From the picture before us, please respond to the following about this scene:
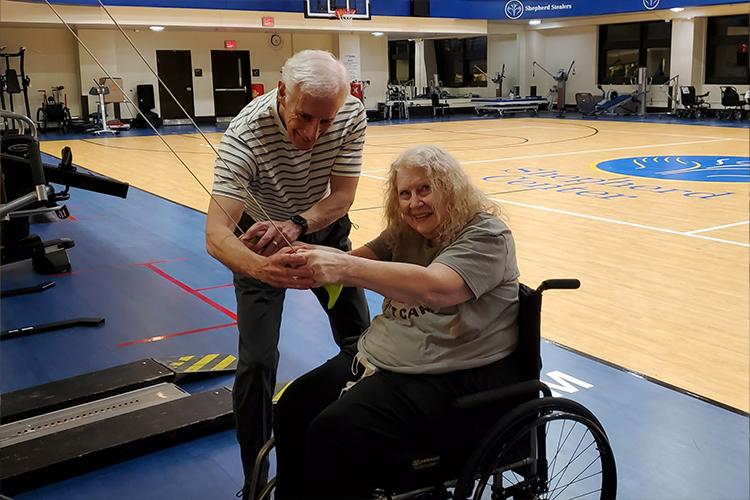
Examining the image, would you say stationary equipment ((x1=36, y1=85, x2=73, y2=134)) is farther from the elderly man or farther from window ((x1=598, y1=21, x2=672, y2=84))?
the elderly man

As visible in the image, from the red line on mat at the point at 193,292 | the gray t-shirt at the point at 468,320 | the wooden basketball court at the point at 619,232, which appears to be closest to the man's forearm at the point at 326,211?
the gray t-shirt at the point at 468,320

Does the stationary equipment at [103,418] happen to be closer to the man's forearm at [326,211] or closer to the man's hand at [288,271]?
the man's forearm at [326,211]

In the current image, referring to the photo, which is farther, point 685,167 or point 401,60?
point 401,60

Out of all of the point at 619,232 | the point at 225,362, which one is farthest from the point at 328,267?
the point at 619,232

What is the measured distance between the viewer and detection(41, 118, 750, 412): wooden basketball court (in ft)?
10.4

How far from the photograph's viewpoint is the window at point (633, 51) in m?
18.7

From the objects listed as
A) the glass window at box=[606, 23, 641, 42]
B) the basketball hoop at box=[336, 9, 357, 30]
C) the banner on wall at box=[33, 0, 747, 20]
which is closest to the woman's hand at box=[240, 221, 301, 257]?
the banner on wall at box=[33, 0, 747, 20]

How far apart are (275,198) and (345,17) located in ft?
50.8

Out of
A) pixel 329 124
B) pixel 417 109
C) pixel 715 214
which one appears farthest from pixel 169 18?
pixel 329 124

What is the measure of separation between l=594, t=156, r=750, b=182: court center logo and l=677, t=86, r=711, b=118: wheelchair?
7237 mm

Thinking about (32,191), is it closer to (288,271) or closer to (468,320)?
(288,271)

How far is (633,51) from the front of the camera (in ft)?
63.4

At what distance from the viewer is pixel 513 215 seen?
616 centimetres

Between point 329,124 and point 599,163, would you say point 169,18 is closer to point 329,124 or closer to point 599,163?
point 599,163
